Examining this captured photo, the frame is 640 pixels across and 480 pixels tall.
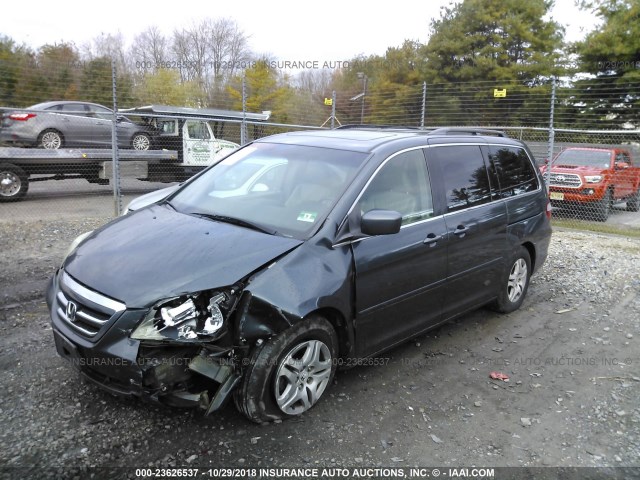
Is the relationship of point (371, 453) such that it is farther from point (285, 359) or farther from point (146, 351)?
point (146, 351)

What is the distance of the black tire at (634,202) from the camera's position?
43.9 feet

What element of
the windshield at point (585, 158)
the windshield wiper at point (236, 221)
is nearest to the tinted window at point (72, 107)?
the windshield wiper at point (236, 221)

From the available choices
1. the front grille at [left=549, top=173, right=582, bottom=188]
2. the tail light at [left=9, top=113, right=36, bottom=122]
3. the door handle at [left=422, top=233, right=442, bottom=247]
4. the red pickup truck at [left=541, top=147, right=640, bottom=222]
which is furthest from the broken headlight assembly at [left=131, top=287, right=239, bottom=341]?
the front grille at [left=549, top=173, right=582, bottom=188]

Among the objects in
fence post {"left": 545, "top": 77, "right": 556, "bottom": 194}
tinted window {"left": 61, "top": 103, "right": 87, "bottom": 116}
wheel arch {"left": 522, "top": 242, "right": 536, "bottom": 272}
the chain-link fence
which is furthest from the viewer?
tinted window {"left": 61, "top": 103, "right": 87, "bottom": 116}

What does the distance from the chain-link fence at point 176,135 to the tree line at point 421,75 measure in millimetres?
98

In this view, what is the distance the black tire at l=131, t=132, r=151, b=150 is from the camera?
13.9 metres

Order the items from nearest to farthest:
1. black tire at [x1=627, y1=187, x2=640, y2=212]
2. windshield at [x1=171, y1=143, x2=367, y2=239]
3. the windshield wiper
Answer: the windshield wiper, windshield at [x1=171, y1=143, x2=367, y2=239], black tire at [x1=627, y1=187, x2=640, y2=212]

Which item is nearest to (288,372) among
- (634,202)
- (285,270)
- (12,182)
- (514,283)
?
(285,270)

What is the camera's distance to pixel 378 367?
3986mm

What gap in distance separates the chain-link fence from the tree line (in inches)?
3.8

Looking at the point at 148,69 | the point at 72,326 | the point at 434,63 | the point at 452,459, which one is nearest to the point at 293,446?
the point at 452,459

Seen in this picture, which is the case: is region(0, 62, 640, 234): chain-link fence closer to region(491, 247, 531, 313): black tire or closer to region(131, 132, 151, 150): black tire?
region(131, 132, 151, 150): black tire

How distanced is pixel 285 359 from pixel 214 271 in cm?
68

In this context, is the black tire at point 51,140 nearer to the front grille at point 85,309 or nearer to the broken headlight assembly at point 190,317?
the front grille at point 85,309
